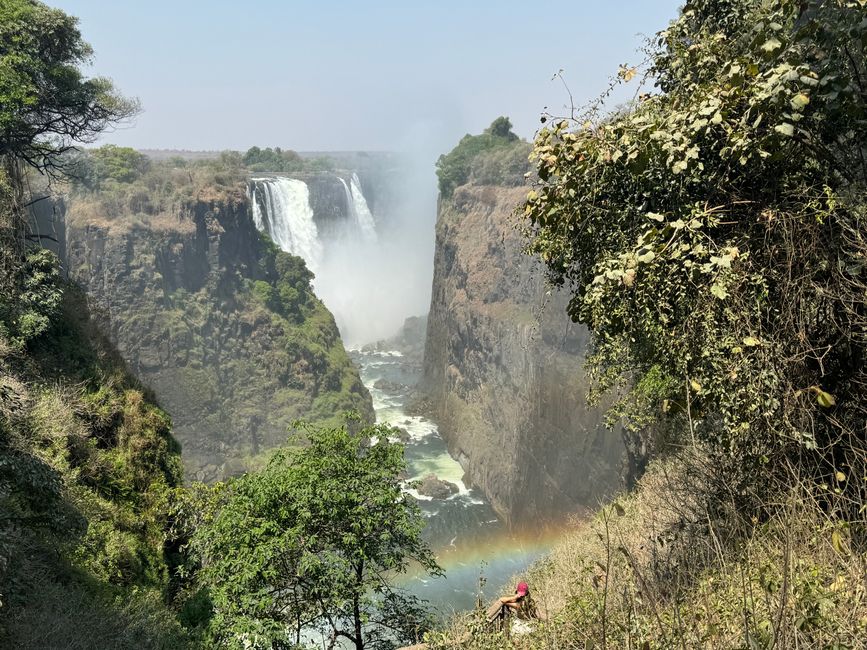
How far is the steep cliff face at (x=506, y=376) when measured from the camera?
31453 mm

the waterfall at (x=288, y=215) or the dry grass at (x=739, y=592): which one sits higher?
the waterfall at (x=288, y=215)

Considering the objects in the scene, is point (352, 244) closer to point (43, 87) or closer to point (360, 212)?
point (360, 212)

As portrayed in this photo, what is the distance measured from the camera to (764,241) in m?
4.35

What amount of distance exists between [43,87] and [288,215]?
4385cm

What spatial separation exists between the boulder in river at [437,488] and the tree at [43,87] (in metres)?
26.5

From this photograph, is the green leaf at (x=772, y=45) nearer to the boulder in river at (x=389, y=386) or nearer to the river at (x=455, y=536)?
the river at (x=455, y=536)

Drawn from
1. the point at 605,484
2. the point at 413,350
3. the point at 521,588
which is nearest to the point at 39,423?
Answer: the point at 521,588

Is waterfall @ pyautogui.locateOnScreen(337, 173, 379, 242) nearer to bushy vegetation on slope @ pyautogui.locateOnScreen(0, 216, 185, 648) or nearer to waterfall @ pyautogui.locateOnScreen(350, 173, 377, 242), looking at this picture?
waterfall @ pyautogui.locateOnScreen(350, 173, 377, 242)

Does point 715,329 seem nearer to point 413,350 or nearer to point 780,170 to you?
point 780,170

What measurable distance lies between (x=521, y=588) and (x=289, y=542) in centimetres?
368

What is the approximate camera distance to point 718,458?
5.06m

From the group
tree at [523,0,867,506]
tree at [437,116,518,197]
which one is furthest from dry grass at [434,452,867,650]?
tree at [437,116,518,197]

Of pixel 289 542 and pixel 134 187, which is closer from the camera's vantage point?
pixel 289 542

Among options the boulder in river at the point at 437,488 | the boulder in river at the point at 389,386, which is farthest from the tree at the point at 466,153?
the boulder in river at the point at 437,488
